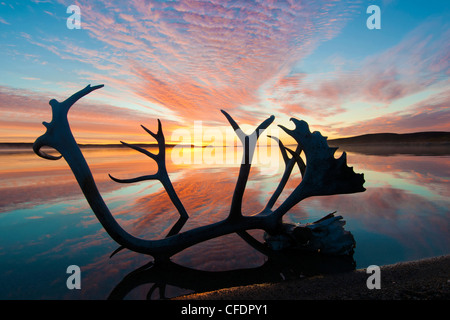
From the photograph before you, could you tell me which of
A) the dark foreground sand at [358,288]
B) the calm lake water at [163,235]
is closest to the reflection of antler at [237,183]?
the calm lake water at [163,235]

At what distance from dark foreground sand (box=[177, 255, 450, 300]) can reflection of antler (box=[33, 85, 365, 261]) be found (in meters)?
0.97

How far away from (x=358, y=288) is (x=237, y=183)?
200 cm

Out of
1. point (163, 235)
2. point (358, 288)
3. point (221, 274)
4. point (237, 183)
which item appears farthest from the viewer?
point (163, 235)

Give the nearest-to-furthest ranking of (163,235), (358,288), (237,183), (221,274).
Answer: (358,288)
(221,274)
(237,183)
(163,235)

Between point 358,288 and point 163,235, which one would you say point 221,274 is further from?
point 163,235

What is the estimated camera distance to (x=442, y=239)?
4.24 m

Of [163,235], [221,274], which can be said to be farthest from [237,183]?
[163,235]

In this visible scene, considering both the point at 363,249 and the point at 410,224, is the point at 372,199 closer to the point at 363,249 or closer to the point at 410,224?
the point at 410,224

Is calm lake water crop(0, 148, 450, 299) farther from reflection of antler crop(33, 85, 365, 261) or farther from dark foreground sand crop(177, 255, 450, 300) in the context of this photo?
reflection of antler crop(33, 85, 365, 261)

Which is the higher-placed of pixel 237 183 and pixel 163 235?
pixel 237 183

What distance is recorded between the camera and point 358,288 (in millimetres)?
2533

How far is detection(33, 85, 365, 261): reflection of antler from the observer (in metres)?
2.94
